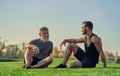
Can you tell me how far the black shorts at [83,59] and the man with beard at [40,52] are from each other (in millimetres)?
1065

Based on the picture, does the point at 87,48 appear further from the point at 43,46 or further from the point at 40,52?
the point at 40,52

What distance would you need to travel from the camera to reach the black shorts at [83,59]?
12383 millimetres

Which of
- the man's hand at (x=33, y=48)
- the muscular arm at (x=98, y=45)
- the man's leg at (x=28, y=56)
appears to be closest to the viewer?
the man's hand at (x=33, y=48)

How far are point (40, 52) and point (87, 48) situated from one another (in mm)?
1706

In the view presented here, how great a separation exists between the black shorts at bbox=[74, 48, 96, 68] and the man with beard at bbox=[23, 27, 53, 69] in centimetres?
106

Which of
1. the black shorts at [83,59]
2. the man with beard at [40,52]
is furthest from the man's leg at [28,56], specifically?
the black shorts at [83,59]

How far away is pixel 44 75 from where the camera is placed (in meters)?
8.12

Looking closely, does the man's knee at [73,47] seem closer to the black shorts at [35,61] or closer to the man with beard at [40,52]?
the man with beard at [40,52]

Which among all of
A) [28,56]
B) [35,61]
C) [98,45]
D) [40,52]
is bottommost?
[35,61]

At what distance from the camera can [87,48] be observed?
12344mm

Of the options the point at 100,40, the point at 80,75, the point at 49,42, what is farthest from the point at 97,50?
the point at 80,75

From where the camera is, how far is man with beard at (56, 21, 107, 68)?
12.1 metres

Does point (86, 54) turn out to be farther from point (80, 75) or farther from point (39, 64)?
point (80, 75)

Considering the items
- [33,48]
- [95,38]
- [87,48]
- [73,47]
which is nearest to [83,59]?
[87,48]
